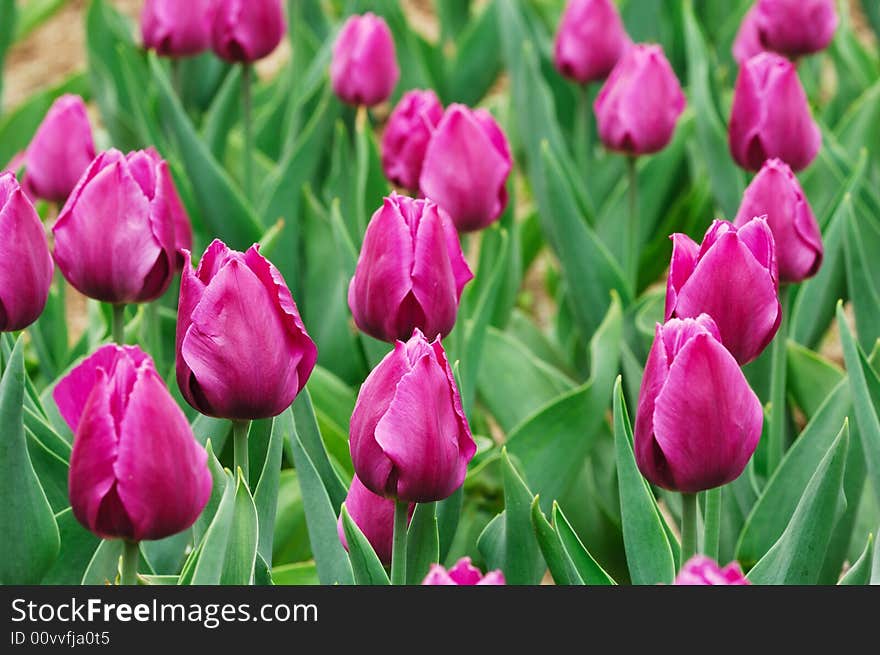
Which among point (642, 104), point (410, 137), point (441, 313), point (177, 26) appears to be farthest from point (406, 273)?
point (177, 26)

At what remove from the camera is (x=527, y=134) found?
2.31m

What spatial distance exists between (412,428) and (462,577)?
0.46 feet

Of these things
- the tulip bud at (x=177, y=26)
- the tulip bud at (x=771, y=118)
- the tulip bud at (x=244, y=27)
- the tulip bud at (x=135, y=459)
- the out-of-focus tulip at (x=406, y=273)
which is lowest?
the tulip bud at (x=177, y=26)

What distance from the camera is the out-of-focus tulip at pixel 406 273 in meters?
1.27

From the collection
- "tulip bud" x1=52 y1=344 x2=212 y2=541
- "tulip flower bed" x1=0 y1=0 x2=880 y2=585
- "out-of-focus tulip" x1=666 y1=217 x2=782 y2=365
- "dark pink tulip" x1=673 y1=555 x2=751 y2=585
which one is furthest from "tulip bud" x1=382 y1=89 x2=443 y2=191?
"dark pink tulip" x1=673 y1=555 x2=751 y2=585

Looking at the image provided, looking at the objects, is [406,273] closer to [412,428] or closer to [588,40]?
[412,428]

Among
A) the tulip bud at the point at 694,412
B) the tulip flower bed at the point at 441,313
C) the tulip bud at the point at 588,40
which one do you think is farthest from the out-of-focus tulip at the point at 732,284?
the tulip bud at the point at 588,40

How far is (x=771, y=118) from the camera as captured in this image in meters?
1.74

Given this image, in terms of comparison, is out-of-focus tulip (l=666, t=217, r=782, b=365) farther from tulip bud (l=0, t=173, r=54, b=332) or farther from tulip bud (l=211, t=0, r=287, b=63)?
tulip bud (l=211, t=0, r=287, b=63)

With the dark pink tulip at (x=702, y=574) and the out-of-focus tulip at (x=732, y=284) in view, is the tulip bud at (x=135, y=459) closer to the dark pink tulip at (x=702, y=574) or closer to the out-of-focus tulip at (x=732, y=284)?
the dark pink tulip at (x=702, y=574)

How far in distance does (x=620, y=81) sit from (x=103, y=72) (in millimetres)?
1296
